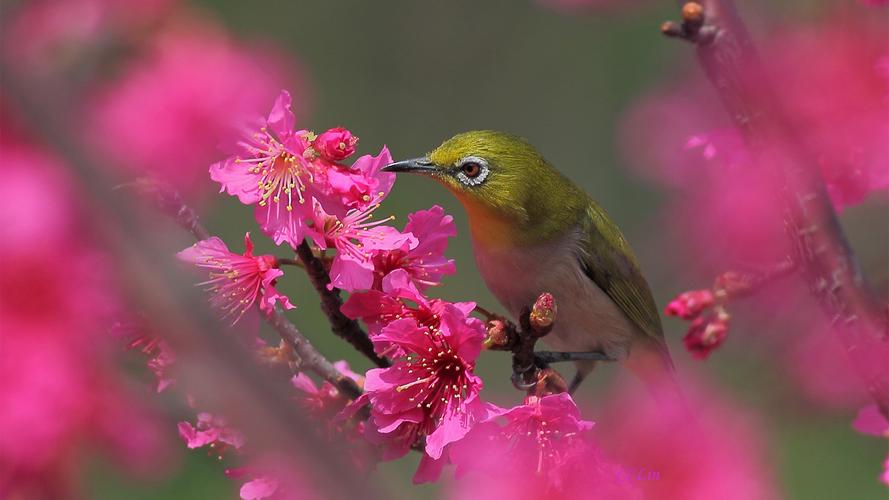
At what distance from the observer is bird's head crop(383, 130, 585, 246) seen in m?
2.54

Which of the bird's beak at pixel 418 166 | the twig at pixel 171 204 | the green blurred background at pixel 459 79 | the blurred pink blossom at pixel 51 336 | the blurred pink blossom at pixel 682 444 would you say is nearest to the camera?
the blurred pink blossom at pixel 51 336

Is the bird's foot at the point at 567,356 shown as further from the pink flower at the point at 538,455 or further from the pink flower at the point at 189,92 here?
the pink flower at the point at 189,92

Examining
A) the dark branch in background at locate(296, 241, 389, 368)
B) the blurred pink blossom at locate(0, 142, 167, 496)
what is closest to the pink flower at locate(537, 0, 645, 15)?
the dark branch in background at locate(296, 241, 389, 368)

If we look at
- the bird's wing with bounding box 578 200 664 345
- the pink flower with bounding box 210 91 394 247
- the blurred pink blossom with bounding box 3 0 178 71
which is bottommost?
the bird's wing with bounding box 578 200 664 345

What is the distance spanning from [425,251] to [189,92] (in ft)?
5.56

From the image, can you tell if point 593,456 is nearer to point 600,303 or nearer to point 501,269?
point 501,269

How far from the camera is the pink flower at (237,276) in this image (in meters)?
1.72

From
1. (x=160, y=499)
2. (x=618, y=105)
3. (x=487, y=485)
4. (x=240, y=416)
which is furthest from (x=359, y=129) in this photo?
(x=240, y=416)

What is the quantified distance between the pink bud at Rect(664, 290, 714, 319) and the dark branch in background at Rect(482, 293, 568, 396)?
34cm

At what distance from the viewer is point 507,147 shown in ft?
8.60

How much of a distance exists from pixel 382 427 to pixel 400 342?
0.14m

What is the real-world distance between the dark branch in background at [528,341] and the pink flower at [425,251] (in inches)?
4.9

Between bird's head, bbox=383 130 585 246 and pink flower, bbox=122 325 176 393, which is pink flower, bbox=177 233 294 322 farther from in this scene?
bird's head, bbox=383 130 585 246

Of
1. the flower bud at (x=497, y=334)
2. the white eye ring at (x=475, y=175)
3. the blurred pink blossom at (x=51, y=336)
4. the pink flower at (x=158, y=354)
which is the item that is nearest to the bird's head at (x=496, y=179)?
the white eye ring at (x=475, y=175)
